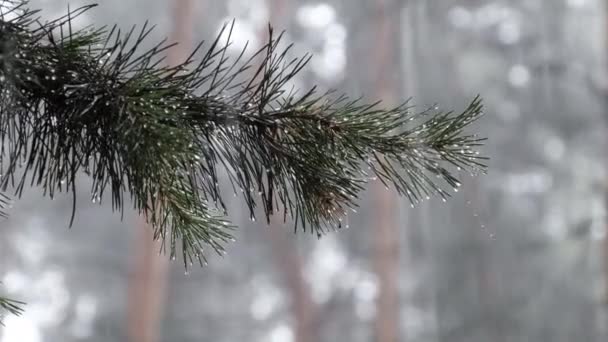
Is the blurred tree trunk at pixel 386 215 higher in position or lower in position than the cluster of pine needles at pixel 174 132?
higher

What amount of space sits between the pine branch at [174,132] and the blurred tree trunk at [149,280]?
201 centimetres

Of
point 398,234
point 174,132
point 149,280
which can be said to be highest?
point 398,234

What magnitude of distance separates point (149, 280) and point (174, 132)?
2153mm

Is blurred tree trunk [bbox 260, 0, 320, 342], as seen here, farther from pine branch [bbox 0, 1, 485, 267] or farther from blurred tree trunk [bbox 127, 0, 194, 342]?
pine branch [bbox 0, 1, 485, 267]

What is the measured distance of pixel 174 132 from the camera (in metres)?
0.28

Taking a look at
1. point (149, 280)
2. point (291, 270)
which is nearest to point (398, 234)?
point (291, 270)

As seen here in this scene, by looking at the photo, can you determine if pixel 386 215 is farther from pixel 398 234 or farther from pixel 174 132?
pixel 174 132

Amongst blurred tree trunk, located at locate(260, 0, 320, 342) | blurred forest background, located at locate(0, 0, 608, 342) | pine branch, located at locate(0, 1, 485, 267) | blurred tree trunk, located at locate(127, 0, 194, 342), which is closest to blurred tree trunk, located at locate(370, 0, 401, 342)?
blurred forest background, located at locate(0, 0, 608, 342)

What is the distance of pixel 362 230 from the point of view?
2.41 metres

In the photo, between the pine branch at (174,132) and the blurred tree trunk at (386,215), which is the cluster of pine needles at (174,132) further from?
the blurred tree trunk at (386,215)

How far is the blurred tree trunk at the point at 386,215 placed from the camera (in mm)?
2379

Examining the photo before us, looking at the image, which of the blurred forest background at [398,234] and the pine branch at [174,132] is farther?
the blurred forest background at [398,234]

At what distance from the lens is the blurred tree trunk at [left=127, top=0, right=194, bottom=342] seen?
233 centimetres

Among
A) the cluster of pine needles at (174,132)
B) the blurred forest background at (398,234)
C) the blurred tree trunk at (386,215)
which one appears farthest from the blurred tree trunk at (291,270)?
the cluster of pine needles at (174,132)
